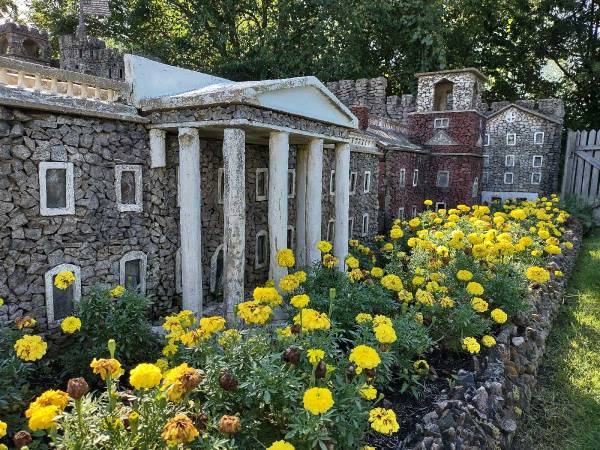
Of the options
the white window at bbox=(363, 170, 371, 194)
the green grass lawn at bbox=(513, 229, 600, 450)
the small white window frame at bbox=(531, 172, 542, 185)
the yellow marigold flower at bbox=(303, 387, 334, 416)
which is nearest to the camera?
the yellow marigold flower at bbox=(303, 387, 334, 416)

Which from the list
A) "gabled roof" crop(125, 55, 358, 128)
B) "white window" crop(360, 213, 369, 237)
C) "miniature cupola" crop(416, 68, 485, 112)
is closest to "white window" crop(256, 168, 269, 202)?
"gabled roof" crop(125, 55, 358, 128)

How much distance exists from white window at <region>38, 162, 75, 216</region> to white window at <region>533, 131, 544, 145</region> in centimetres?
2403

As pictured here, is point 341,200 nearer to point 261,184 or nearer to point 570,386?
point 261,184

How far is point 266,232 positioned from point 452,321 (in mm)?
6276

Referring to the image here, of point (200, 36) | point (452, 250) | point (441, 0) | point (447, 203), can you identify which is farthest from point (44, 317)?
point (441, 0)

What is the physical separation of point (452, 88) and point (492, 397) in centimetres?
1829

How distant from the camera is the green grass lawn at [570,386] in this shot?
238 inches

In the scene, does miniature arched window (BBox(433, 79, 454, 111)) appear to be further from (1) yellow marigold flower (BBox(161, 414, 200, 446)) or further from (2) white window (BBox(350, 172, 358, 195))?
(1) yellow marigold flower (BBox(161, 414, 200, 446))

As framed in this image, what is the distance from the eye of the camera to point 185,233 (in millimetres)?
7895

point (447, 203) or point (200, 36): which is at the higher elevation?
point (200, 36)

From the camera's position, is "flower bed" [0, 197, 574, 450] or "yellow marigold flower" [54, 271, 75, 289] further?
"yellow marigold flower" [54, 271, 75, 289]

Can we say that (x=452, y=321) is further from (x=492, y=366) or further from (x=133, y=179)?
(x=133, y=179)

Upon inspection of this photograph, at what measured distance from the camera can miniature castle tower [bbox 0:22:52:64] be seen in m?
16.4

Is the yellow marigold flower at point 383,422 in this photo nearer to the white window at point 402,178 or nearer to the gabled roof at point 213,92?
the gabled roof at point 213,92
